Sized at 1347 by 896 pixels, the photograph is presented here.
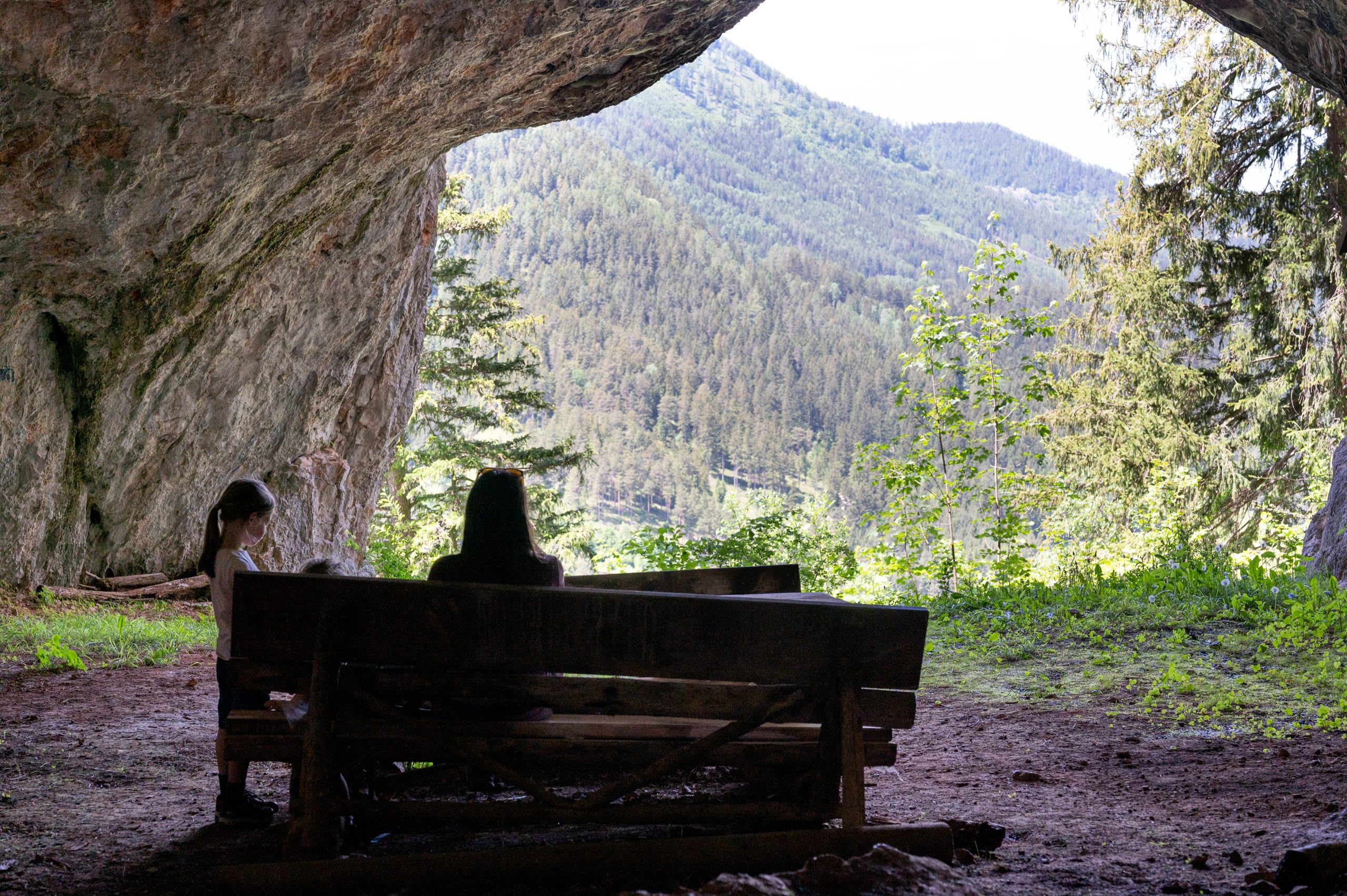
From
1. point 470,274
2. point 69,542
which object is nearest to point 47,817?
point 69,542

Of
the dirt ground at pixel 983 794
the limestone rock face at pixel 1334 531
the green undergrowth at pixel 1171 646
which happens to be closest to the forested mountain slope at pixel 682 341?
the green undergrowth at pixel 1171 646

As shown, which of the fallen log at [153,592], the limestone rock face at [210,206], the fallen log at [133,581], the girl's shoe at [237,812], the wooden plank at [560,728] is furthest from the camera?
the fallen log at [133,581]

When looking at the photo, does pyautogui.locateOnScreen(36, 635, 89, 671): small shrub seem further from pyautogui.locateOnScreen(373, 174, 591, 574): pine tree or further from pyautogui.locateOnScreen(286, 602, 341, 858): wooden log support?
pyautogui.locateOnScreen(373, 174, 591, 574): pine tree

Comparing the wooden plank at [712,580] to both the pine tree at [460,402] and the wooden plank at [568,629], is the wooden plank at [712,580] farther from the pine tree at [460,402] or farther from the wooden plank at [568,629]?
the pine tree at [460,402]

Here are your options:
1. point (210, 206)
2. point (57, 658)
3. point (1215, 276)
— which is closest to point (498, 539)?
point (210, 206)

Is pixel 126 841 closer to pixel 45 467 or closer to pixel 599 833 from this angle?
pixel 599 833

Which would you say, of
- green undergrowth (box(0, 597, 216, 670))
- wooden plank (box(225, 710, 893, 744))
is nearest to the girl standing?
wooden plank (box(225, 710, 893, 744))

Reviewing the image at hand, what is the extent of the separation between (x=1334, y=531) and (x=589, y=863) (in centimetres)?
892

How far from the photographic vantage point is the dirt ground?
3.18m

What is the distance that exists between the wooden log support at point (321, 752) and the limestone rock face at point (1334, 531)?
8604 millimetres

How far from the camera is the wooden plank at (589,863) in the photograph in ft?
9.02

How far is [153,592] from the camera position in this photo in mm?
11906

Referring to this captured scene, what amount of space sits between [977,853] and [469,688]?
75.0 inches

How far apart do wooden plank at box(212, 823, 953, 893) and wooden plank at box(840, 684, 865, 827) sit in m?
0.06
